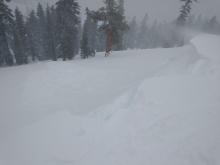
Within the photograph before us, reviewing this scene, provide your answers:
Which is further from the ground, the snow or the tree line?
the tree line

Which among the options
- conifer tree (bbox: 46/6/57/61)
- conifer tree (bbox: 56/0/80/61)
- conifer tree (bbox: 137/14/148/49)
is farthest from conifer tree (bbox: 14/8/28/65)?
conifer tree (bbox: 137/14/148/49)

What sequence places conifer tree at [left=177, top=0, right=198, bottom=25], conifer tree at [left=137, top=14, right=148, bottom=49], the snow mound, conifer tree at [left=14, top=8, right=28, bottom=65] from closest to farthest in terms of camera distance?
the snow mound → conifer tree at [left=14, top=8, right=28, bottom=65] → conifer tree at [left=177, top=0, right=198, bottom=25] → conifer tree at [left=137, top=14, right=148, bottom=49]

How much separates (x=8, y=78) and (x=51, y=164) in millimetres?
10129

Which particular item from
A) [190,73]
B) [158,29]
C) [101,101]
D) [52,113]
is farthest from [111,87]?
[158,29]

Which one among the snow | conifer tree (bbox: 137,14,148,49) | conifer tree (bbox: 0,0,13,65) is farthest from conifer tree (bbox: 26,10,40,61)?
conifer tree (bbox: 137,14,148,49)

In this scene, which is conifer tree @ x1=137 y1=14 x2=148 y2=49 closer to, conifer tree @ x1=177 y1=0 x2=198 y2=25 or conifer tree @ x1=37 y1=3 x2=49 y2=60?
conifer tree @ x1=177 y1=0 x2=198 y2=25

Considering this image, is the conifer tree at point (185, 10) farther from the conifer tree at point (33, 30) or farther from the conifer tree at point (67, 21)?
the conifer tree at point (33, 30)

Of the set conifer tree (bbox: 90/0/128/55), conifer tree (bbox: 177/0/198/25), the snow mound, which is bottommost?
the snow mound

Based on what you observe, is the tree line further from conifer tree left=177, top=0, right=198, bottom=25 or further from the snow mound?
the snow mound

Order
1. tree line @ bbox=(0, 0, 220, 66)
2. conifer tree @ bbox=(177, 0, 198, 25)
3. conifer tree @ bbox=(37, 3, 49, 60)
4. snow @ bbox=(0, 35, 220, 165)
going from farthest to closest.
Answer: conifer tree @ bbox=(37, 3, 49, 60) → conifer tree @ bbox=(177, 0, 198, 25) → tree line @ bbox=(0, 0, 220, 66) → snow @ bbox=(0, 35, 220, 165)

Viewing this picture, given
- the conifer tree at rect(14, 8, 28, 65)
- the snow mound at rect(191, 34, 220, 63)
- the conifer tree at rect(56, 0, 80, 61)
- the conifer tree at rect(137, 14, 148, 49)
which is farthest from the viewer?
the conifer tree at rect(137, 14, 148, 49)

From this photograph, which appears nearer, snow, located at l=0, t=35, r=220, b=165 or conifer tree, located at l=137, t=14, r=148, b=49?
snow, located at l=0, t=35, r=220, b=165

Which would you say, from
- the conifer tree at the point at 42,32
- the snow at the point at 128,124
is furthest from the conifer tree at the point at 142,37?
the snow at the point at 128,124

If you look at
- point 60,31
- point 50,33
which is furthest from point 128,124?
point 50,33
